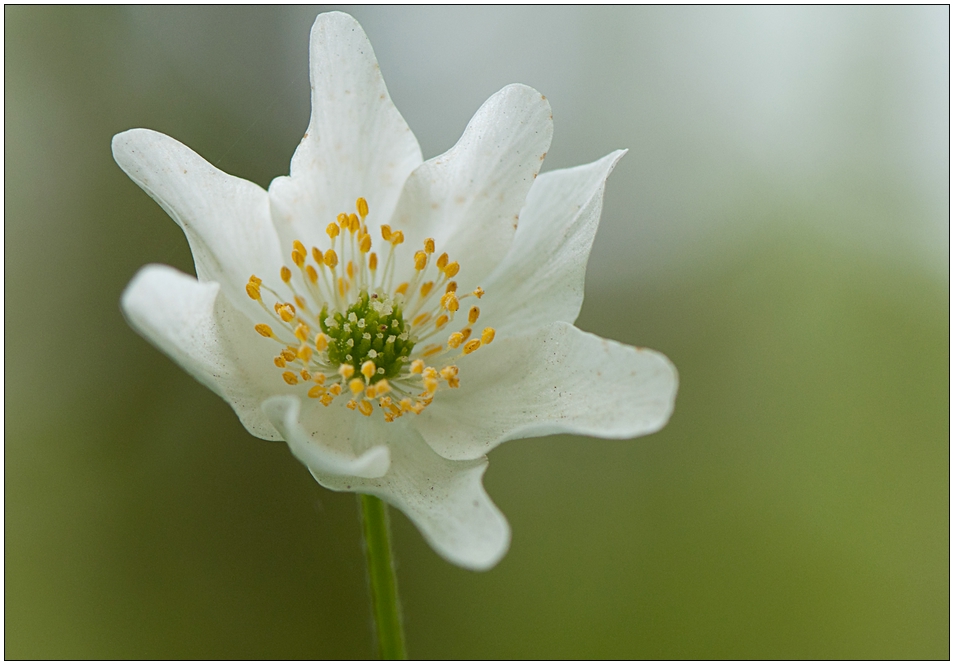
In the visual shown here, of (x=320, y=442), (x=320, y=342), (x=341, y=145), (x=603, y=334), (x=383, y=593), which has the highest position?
(x=603, y=334)

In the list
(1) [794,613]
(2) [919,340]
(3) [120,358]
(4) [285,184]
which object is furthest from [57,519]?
(2) [919,340]

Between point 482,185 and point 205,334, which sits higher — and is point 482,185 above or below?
above

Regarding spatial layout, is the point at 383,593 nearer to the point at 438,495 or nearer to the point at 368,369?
the point at 438,495


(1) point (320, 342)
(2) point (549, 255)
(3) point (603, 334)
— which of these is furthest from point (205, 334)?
(3) point (603, 334)

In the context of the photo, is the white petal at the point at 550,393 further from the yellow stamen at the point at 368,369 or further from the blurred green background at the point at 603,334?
the blurred green background at the point at 603,334

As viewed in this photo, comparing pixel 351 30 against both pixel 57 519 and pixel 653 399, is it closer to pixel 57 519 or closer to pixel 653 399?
pixel 653 399

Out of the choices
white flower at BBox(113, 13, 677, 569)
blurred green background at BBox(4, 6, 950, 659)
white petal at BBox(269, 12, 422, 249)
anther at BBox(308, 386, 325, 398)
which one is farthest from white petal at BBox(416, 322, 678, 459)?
blurred green background at BBox(4, 6, 950, 659)

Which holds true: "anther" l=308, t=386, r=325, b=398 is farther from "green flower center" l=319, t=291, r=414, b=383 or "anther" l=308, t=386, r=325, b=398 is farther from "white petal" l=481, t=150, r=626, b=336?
"white petal" l=481, t=150, r=626, b=336
